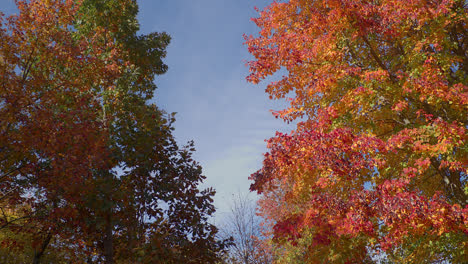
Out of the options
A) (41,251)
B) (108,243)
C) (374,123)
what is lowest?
(41,251)

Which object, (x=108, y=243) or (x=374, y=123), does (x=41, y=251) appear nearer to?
(x=108, y=243)

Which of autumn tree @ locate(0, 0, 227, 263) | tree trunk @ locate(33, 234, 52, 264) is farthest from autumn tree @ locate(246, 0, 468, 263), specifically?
tree trunk @ locate(33, 234, 52, 264)

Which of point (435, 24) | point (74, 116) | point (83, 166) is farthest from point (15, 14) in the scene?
point (435, 24)

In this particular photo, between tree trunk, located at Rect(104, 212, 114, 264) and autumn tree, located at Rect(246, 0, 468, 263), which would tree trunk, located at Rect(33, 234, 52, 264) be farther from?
autumn tree, located at Rect(246, 0, 468, 263)

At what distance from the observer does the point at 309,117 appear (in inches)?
421

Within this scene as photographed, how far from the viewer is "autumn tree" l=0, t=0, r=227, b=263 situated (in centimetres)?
841

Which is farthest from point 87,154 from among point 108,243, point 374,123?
point 374,123

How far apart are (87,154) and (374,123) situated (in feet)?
26.0

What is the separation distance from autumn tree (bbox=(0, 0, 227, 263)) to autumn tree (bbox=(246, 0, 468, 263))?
301 centimetres

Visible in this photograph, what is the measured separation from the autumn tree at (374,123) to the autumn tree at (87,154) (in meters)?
3.01

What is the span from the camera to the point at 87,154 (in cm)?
877

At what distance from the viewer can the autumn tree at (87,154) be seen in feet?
27.6

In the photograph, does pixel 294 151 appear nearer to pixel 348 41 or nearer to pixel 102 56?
pixel 348 41

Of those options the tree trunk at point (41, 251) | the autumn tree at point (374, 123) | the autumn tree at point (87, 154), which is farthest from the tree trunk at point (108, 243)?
the autumn tree at point (374, 123)
